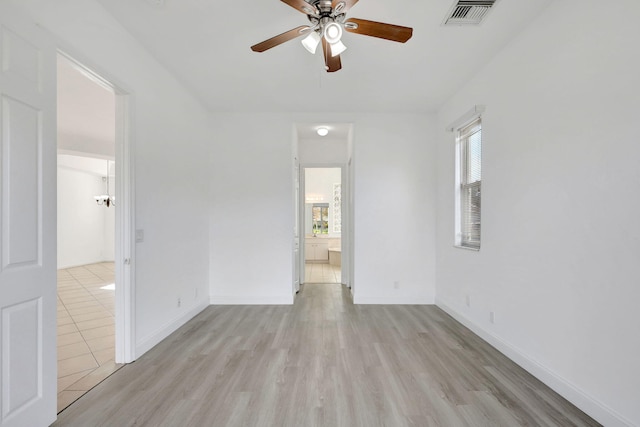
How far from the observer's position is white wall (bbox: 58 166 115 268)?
7.88 metres

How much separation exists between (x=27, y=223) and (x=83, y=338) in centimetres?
210

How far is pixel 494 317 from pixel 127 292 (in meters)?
3.28

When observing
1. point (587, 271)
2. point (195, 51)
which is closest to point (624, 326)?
point (587, 271)

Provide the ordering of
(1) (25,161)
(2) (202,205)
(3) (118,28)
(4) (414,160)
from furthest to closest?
(4) (414,160) < (2) (202,205) < (3) (118,28) < (1) (25,161)

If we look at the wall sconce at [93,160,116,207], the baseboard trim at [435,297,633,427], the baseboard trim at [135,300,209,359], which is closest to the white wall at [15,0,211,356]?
the baseboard trim at [135,300,209,359]

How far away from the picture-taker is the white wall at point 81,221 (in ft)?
25.8

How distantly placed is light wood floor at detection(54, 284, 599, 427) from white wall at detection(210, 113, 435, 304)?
0.90m

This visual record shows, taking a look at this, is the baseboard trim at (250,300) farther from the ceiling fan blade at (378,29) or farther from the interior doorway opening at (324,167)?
the ceiling fan blade at (378,29)

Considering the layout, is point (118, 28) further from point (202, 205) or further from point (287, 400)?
point (287, 400)

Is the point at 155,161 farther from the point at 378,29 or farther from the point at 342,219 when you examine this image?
the point at 342,219

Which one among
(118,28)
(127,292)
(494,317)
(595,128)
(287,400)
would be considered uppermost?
(118,28)

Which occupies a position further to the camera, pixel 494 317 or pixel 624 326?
pixel 494 317

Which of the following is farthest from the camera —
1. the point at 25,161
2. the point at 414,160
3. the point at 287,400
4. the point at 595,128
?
the point at 414,160

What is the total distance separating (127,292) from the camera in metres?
2.49
